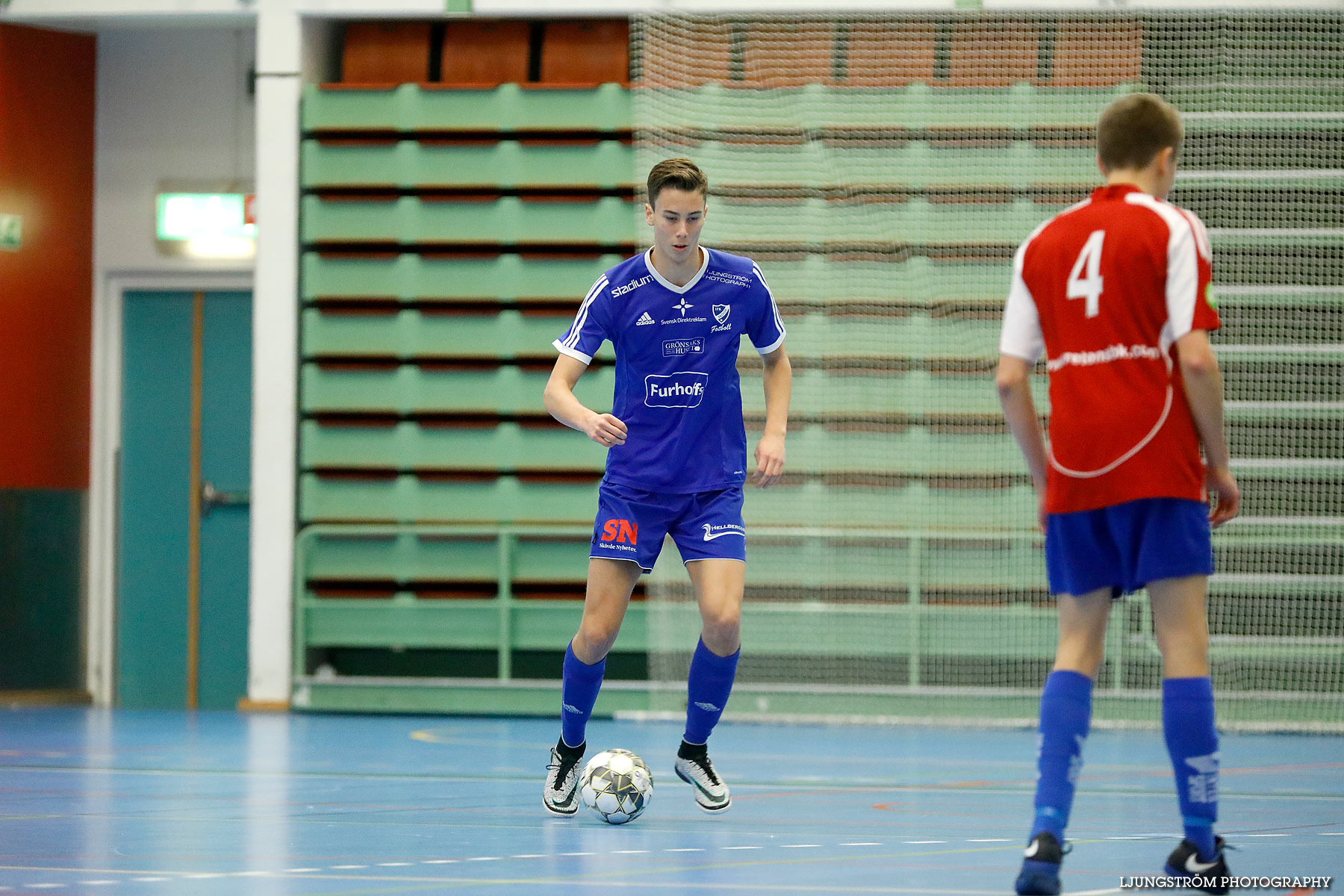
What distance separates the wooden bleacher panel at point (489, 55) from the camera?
9.95 meters

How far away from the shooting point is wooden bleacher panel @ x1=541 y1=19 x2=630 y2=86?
9830 millimetres

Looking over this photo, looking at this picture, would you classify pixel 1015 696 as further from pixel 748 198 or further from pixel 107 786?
pixel 107 786

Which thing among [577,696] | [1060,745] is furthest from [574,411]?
[1060,745]

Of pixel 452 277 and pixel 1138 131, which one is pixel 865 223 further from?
pixel 1138 131

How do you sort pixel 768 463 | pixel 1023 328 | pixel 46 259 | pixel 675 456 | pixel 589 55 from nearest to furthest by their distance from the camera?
pixel 1023 328 < pixel 768 463 < pixel 675 456 < pixel 589 55 < pixel 46 259

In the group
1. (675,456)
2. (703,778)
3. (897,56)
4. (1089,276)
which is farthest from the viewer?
(897,56)

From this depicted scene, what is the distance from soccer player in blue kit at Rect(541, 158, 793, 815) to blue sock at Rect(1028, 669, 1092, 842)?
5.46ft

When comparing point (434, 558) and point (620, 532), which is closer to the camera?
point (620, 532)

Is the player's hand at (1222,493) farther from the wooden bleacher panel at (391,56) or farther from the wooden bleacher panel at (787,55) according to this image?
the wooden bleacher panel at (391,56)

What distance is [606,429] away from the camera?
14.7 ft

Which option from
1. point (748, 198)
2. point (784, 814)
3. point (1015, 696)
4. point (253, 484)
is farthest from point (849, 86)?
point (784, 814)

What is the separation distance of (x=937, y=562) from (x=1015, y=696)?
888mm

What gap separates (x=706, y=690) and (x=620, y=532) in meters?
0.57

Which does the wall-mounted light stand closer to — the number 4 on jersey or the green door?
the green door
